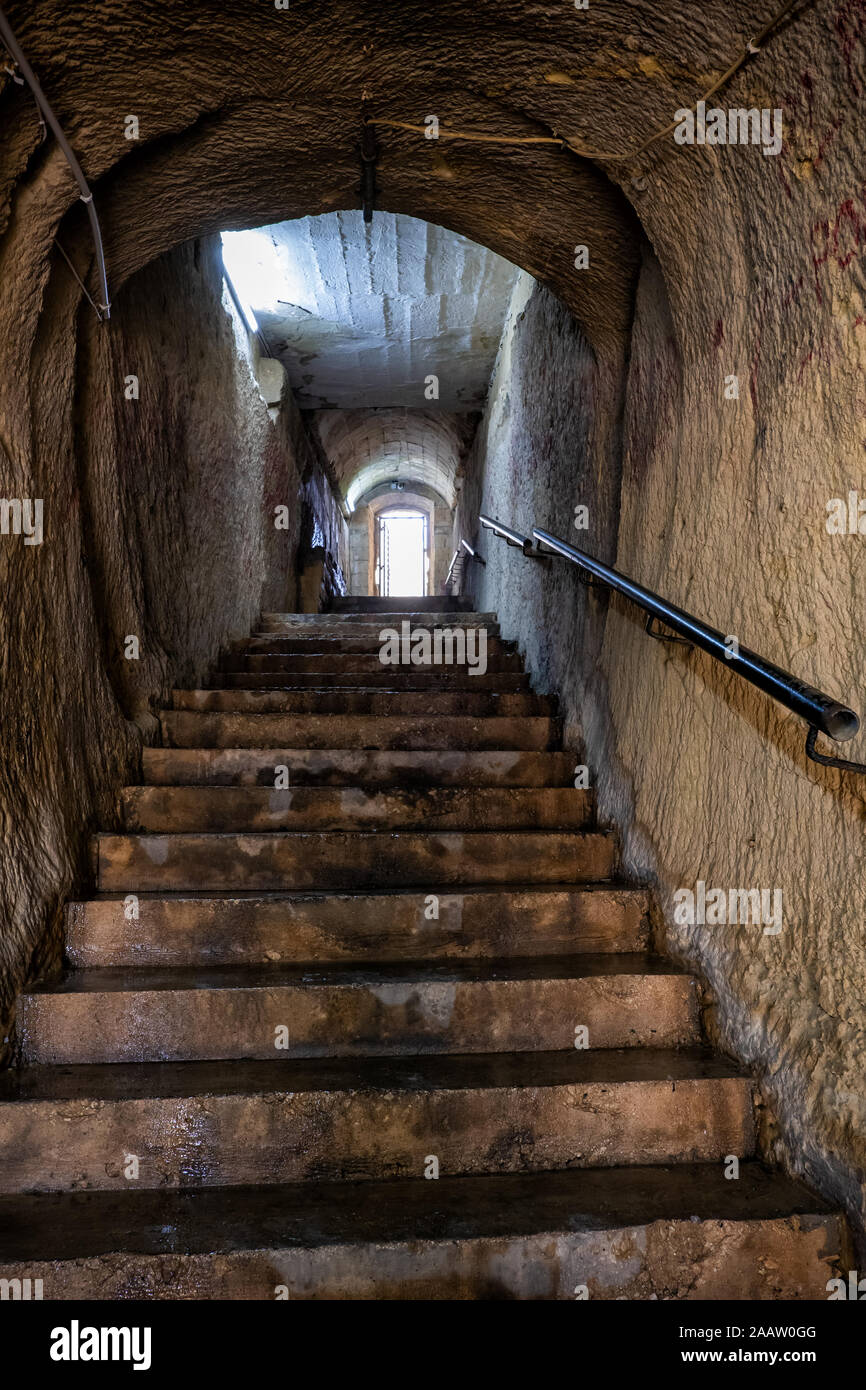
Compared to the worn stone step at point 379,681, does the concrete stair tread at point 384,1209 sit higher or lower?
lower

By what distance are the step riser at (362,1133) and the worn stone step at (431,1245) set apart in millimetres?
61

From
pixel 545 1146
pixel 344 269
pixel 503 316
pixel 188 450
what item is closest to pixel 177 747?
pixel 188 450

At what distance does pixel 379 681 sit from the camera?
382 cm

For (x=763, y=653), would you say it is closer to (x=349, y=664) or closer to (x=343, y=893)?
(x=343, y=893)

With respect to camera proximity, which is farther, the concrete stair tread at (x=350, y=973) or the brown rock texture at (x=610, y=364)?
the concrete stair tread at (x=350, y=973)

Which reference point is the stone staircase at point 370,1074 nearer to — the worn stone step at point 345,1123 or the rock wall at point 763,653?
the worn stone step at point 345,1123

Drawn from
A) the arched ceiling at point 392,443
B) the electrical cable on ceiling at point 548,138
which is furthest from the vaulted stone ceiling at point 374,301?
the arched ceiling at point 392,443

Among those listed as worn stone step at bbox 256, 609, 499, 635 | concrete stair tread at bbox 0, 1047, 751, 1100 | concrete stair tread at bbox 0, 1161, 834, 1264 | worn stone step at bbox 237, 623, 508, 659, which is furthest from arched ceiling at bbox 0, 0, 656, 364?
worn stone step at bbox 256, 609, 499, 635

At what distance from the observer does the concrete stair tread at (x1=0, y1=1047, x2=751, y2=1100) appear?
1639 mm

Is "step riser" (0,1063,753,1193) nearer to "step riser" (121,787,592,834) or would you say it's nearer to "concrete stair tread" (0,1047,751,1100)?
"concrete stair tread" (0,1047,751,1100)

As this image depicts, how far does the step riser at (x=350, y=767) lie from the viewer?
274 centimetres

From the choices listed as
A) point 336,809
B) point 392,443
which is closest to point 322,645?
point 336,809

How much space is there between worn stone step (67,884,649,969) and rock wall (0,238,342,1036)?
152mm
